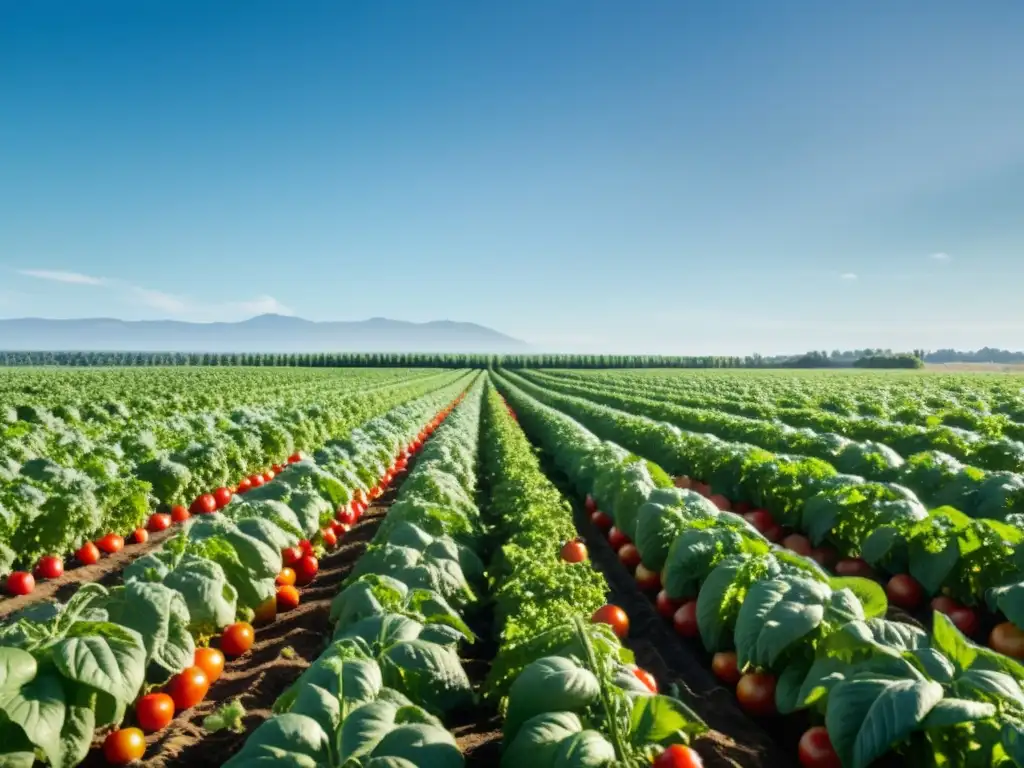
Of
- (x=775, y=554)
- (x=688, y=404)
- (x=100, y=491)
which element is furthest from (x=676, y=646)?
(x=688, y=404)

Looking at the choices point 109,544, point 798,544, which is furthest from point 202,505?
point 798,544

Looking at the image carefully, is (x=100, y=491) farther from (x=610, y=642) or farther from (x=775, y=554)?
(x=775, y=554)

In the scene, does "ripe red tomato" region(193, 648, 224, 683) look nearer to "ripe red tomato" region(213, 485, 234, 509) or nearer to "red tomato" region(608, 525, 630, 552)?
"red tomato" region(608, 525, 630, 552)

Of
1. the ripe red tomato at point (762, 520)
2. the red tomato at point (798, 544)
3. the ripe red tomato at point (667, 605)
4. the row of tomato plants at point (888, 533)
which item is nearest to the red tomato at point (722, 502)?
the row of tomato plants at point (888, 533)

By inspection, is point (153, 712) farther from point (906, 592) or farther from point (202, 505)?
point (202, 505)

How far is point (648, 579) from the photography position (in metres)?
6.64

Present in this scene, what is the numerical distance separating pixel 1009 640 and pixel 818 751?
228cm

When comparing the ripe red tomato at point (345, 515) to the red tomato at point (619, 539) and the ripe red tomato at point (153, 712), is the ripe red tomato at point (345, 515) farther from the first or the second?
the ripe red tomato at point (153, 712)

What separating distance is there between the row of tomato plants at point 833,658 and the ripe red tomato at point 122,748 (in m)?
3.41

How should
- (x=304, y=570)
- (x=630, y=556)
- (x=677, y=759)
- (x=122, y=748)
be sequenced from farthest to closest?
→ (x=630, y=556)
(x=304, y=570)
(x=122, y=748)
(x=677, y=759)

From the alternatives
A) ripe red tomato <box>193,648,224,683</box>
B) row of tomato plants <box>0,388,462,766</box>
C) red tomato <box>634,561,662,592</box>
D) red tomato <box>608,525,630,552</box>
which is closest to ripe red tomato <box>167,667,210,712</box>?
row of tomato plants <box>0,388,462,766</box>

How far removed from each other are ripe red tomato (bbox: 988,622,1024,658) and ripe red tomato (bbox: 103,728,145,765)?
5606 mm

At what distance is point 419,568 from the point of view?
496 cm

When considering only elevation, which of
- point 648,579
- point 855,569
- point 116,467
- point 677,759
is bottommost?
point 648,579
